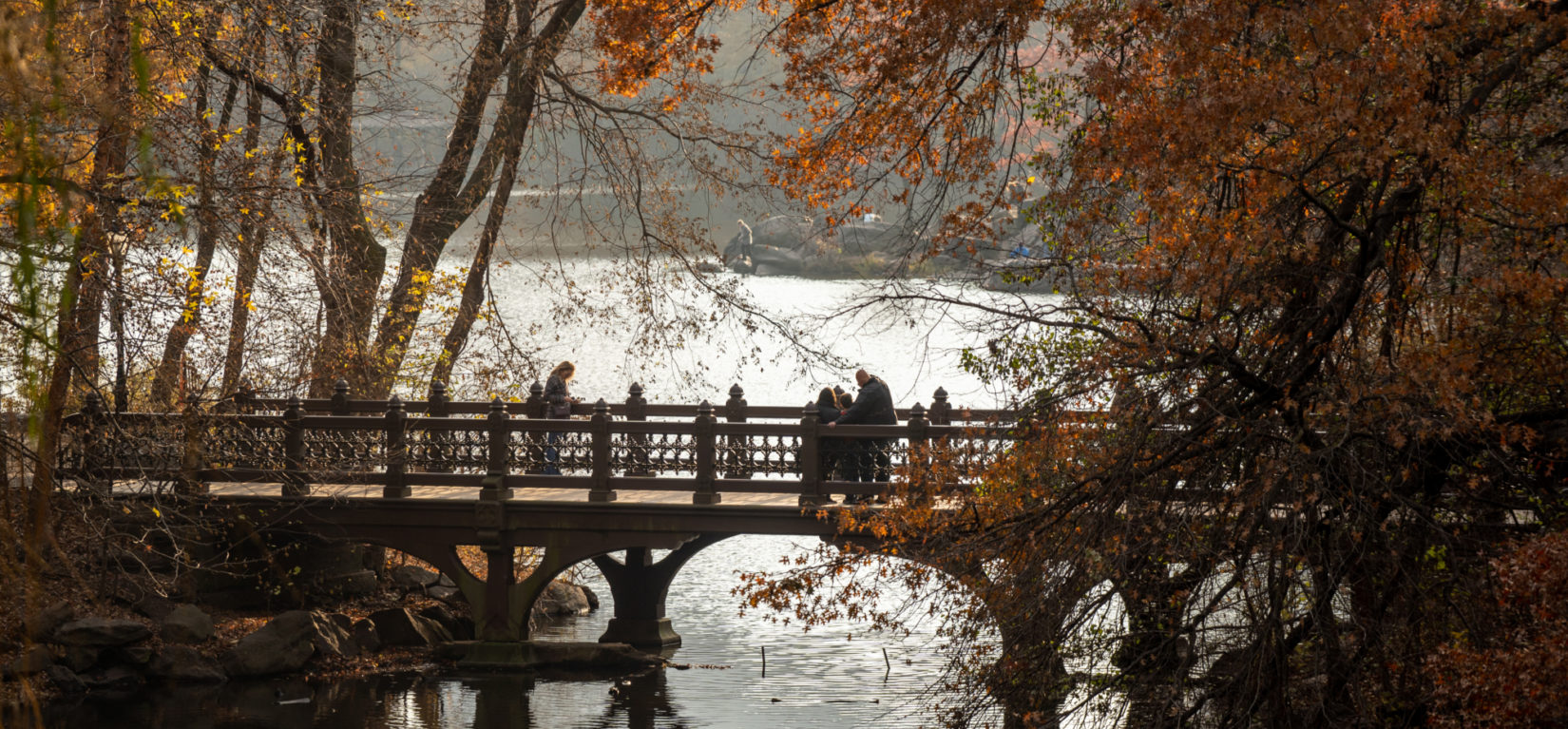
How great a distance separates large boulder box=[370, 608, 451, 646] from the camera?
17.6 m

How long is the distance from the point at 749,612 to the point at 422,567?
5542 mm

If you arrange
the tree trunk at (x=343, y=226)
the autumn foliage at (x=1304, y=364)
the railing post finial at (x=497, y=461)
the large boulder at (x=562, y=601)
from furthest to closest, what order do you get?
the large boulder at (x=562, y=601), the railing post finial at (x=497, y=461), the tree trunk at (x=343, y=226), the autumn foliage at (x=1304, y=364)

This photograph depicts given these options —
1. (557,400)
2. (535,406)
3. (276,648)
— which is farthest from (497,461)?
(276,648)

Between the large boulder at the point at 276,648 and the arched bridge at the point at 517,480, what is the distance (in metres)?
1.29

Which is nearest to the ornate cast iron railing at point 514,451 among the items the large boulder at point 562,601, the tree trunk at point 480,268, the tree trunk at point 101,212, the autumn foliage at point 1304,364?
the tree trunk at point 480,268

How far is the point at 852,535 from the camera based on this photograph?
1475 cm

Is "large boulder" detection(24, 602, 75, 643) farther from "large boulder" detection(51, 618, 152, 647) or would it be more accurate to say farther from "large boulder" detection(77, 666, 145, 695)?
"large boulder" detection(77, 666, 145, 695)

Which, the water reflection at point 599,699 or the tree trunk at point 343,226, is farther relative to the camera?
the tree trunk at point 343,226

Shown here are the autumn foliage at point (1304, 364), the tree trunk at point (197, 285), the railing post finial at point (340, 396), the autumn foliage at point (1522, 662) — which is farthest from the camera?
the railing post finial at point (340, 396)

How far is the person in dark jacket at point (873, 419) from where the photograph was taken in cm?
1482

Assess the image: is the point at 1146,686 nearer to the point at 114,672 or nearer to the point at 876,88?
the point at 876,88

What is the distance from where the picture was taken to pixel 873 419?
15398 millimetres

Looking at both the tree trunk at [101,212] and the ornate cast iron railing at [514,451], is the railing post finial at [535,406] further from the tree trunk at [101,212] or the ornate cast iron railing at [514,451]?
the tree trunk at [101,212]

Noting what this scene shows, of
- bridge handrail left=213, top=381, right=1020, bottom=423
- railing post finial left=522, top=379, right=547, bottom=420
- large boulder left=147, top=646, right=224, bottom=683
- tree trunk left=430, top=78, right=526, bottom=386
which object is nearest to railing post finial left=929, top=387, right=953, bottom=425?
bridge handrail left=213, top=381, right=1020, bottom=423
